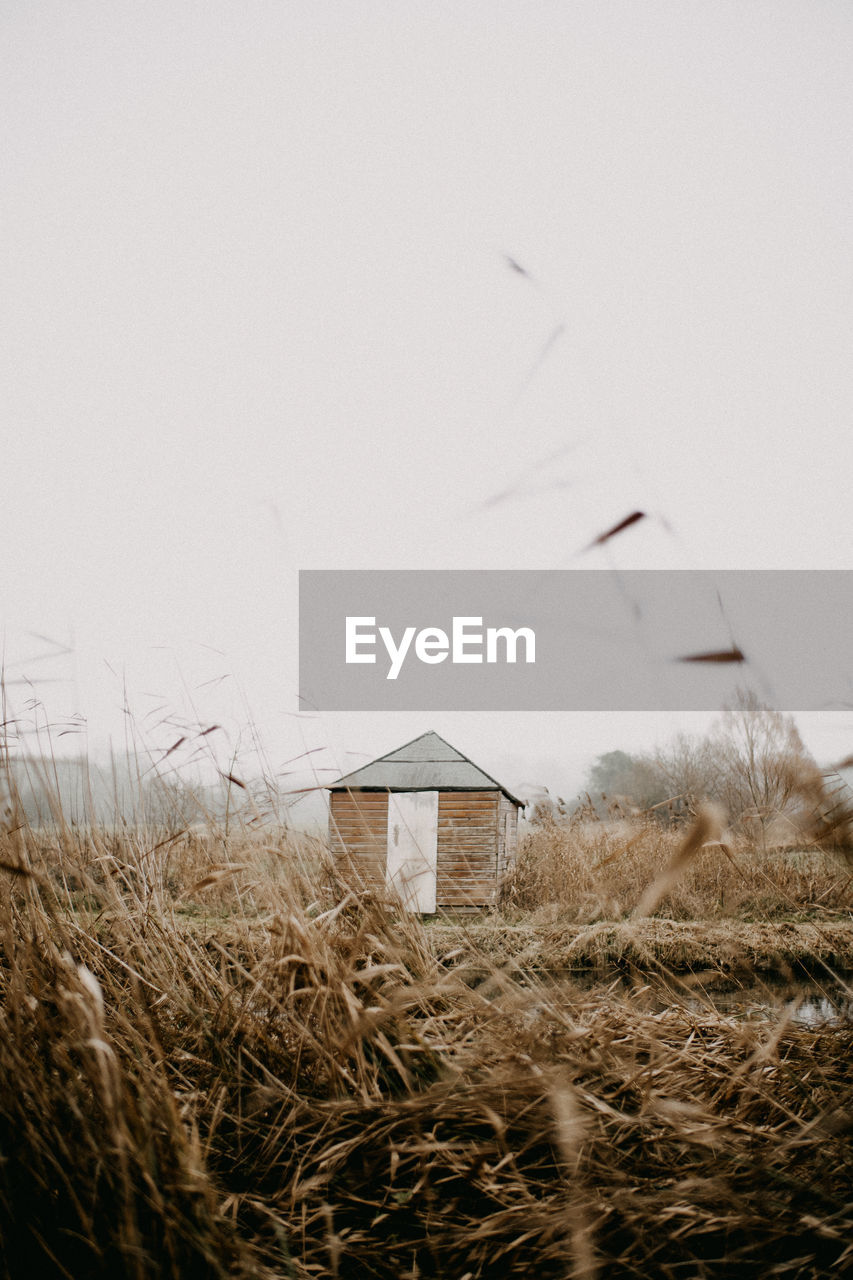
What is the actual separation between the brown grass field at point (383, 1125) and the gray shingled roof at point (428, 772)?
1165 centimetres

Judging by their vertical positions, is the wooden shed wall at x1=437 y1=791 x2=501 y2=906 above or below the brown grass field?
below

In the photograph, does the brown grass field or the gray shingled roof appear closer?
the brown grass field

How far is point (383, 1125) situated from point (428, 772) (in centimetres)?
1303

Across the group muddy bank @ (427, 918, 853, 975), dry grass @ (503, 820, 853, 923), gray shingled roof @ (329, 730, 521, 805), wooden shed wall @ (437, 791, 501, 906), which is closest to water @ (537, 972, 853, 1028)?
muddy bank @ (427, 918, 853, 975)

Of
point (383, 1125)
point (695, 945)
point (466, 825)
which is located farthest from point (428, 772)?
point (383, 1125)

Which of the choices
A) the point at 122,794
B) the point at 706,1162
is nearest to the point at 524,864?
the point at 122,794

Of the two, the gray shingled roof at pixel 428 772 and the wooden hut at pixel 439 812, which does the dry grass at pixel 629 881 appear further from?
the gray shingled roof at pixel 428 772

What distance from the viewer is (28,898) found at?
129 cm

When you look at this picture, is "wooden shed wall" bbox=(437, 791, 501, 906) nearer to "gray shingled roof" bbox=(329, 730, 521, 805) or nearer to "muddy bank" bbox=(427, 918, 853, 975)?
"gray shingled roof" bbox=(329, 730, 521, 805)

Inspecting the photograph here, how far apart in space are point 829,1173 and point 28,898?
135 centimetres

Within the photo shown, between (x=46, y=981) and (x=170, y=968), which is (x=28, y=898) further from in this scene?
(x=170, y=968)

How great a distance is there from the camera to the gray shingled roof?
13325 mm

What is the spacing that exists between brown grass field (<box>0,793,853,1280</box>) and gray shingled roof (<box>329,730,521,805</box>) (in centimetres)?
1165

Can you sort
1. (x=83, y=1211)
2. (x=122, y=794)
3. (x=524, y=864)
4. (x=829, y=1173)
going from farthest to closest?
1. (x=524, y=864)
2. (x=122, y=794)
3. (x=829, y=1173)
4. (x=83, y=1211)
